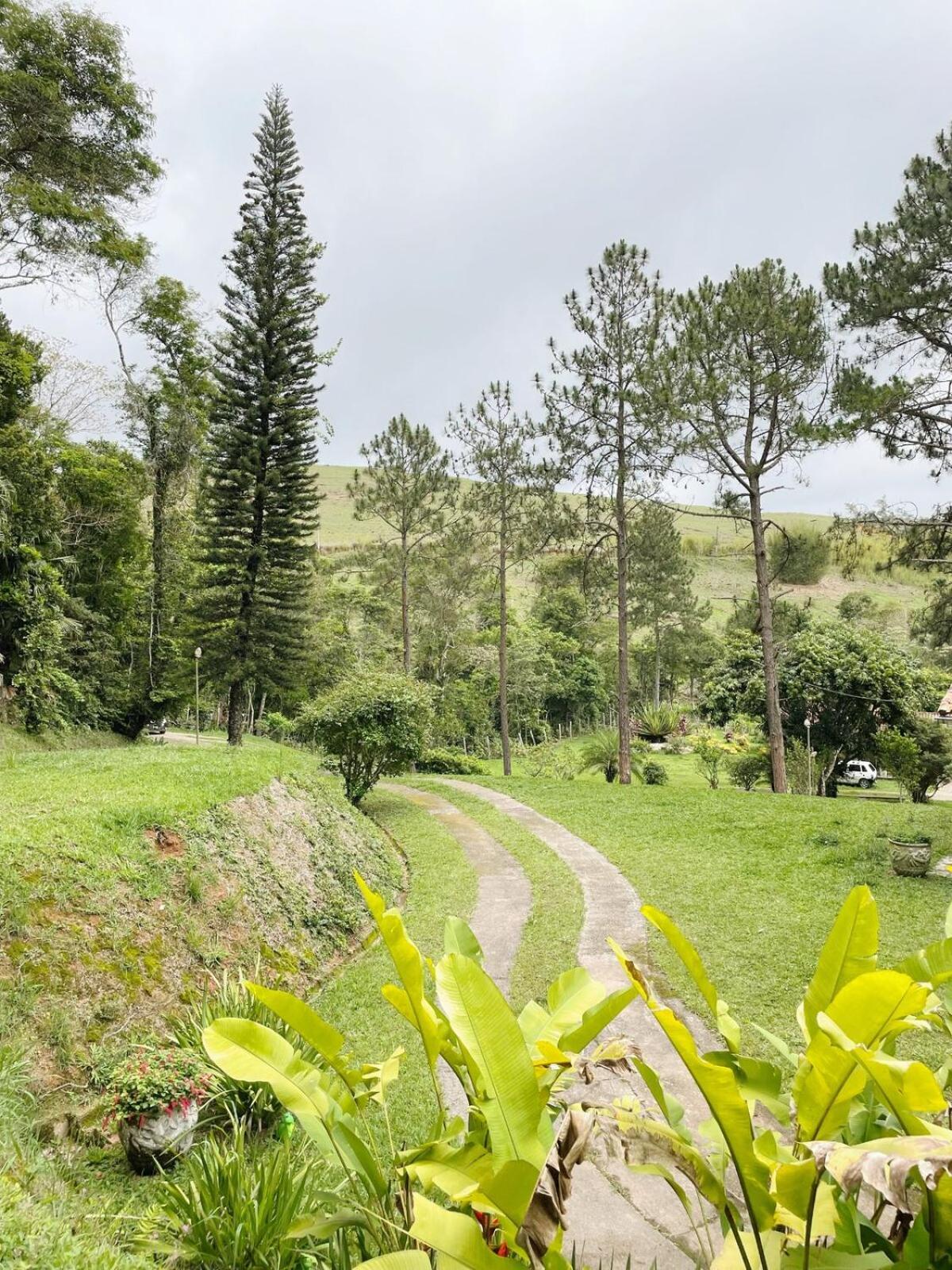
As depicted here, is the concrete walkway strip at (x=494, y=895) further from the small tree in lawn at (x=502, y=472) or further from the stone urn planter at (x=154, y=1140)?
the small tree in lawn at (x=502, y=472)

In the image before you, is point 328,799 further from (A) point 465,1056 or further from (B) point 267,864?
(A) point 465,1056

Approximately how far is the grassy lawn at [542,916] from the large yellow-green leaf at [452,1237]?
3.84m

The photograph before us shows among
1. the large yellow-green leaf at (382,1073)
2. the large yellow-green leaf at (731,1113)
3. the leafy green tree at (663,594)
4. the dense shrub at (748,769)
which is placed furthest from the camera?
the leafy green tree at (663,594)

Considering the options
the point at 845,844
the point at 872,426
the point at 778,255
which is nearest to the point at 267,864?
the point at 845,844

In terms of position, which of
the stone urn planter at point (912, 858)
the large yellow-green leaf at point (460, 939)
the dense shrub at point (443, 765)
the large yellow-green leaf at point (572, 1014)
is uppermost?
the large yellow-green leaf at point (460, 939)

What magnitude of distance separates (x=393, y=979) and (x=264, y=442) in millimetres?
15192

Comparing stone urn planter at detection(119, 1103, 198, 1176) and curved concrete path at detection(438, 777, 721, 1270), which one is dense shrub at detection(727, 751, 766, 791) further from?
stone urn planter at detection(119, 1103, 198, 1176)

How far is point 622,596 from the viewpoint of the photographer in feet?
49.9

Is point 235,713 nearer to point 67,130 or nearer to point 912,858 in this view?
point 67,130

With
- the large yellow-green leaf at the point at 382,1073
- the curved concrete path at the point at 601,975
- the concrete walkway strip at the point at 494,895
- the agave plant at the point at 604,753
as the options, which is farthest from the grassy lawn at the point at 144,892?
the agave plant at the point at 604,753

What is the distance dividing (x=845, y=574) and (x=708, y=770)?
27.3 ft

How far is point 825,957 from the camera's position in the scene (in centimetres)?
147

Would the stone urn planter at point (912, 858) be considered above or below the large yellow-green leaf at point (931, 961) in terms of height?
below

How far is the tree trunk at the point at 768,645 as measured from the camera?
13.3m
